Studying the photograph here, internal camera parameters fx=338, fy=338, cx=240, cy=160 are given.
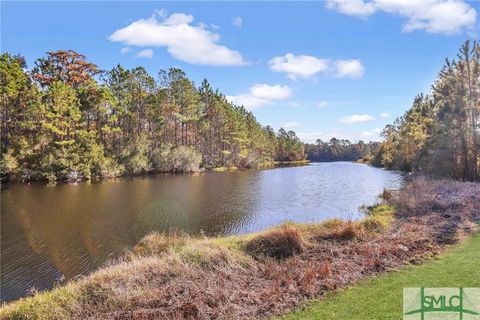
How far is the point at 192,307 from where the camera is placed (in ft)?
23.6

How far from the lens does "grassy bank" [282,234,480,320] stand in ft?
21.0

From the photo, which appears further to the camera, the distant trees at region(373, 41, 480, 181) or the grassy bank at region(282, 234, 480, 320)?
the distant trees at region(373, 41, 480, 181)

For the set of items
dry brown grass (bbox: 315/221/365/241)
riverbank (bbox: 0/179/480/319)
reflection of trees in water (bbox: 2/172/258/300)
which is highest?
dry brown grass (bbox: 315/221/365/241)

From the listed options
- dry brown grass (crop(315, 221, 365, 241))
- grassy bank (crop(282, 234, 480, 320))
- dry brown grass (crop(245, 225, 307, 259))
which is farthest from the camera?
dry brown grass (crop(315, 221, 365, 241))

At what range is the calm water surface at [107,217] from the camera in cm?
1322

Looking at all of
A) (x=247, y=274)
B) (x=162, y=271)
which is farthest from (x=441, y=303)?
(x=162, y=271)

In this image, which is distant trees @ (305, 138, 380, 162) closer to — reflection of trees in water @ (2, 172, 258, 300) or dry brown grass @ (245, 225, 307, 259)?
reflection of trees in water @ (2, 172, 258, 300)

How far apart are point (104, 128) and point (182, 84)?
60.2ft

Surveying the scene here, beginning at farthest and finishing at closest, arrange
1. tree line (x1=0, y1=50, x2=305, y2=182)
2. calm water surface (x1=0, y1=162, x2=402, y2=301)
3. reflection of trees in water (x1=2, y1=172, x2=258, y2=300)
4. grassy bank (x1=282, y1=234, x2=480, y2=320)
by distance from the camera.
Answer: tree line (x1=0, y1=50, x2=305, y2=182), reflection of trees in water (x1=2, y1=172, x2=258, y2=300), calm water surface (x1=0, y1=162, x2=402, y2=301), grassy bank (x1=282, y1=234, x2=480, y2=320)

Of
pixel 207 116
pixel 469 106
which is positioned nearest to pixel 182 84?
pixel 207 116

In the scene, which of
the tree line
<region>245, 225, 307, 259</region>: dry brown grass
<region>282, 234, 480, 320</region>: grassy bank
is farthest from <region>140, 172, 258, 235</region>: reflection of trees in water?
the tree line

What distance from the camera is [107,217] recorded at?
21.0 meters

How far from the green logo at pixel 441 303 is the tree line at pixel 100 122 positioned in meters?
41.5

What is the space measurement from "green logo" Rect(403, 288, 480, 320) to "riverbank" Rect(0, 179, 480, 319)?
5.13 feet
